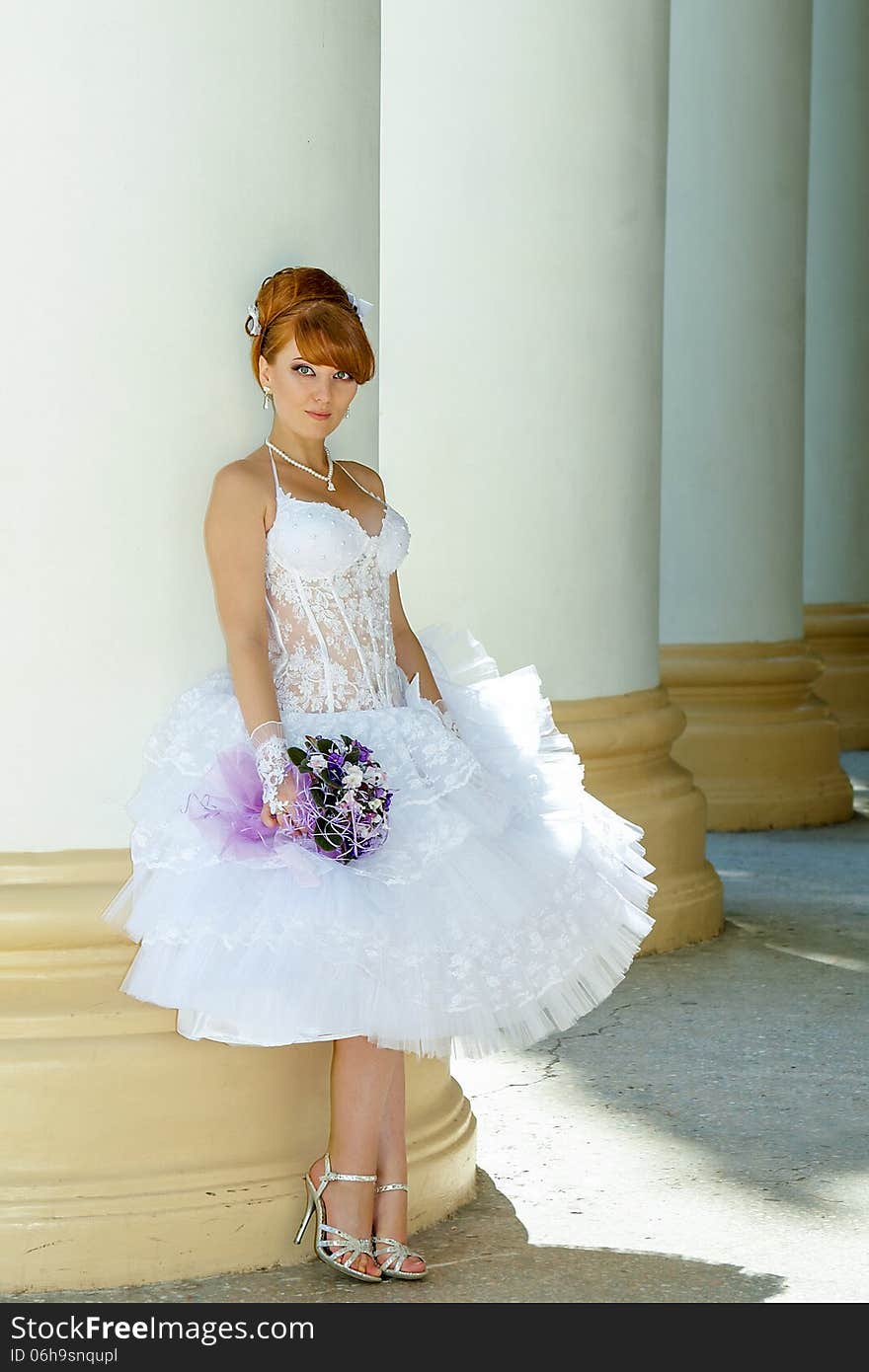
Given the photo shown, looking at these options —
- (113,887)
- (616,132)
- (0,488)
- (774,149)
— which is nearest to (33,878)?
(113,887)

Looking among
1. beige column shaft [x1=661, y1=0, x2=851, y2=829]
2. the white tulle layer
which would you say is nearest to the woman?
the white tulle layer

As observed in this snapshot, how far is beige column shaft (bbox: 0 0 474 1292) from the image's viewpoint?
170 inches

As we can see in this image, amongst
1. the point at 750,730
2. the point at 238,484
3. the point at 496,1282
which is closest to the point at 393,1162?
the point at 496,1282

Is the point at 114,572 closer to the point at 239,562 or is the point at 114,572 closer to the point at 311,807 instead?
the point at 239,562

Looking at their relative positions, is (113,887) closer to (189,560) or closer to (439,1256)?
(189,560)

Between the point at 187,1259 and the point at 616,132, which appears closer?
the point at 187,1259

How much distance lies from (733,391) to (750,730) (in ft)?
5.93

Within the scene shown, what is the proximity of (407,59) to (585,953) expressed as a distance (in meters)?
4.31

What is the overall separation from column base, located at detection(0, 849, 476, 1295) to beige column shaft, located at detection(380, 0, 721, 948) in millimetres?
3422

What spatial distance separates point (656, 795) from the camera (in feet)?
26.8

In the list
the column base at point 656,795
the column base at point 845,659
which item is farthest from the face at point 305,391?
the column base at point 845,659

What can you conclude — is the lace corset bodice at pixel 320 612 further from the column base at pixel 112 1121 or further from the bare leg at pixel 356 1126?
the bare leg at pixel 356 1126

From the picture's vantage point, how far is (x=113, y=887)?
4.47m

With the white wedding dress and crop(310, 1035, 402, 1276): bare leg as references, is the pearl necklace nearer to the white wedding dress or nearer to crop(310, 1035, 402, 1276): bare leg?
the white wedding dress
